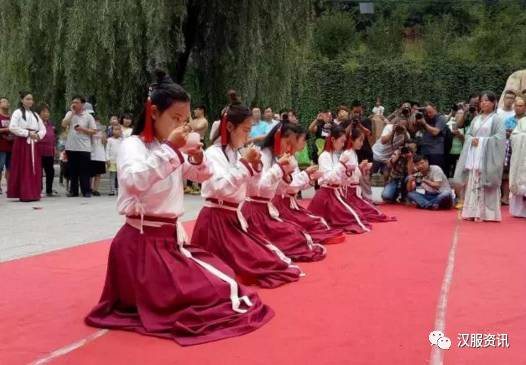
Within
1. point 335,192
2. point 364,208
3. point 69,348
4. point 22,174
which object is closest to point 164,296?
point 69,348

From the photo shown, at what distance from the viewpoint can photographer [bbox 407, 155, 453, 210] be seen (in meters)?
8.74

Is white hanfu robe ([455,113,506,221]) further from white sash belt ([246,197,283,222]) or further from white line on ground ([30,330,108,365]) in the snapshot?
white line on ground ([30,330,108,365])

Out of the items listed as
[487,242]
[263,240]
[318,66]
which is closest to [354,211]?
[487,242]

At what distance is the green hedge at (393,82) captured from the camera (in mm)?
17000

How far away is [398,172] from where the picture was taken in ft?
30.3

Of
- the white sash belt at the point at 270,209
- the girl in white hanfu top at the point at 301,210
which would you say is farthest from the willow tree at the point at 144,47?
the white sash belt at the point at 270,209

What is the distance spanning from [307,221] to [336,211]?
0.88 meters

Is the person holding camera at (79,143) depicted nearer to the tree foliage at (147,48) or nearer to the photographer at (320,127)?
the tree foliage at (147,48)

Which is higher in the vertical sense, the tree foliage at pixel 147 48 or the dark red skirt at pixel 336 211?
the tree foliage at pixel 147 48

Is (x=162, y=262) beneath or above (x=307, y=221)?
above

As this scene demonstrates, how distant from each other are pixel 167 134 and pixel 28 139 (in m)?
5.83

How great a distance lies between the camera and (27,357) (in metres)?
2.67

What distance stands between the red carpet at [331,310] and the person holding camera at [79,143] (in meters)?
4.21

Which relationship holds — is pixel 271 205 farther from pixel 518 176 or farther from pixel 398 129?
pixel 398 129
